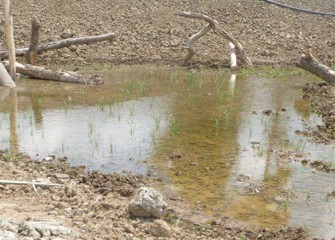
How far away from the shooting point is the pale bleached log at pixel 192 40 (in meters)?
15.0

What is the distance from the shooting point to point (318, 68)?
12.3 metres

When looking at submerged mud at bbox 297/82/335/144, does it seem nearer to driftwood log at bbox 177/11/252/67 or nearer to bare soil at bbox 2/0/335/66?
driftwood log at bbox 177/11/252/67

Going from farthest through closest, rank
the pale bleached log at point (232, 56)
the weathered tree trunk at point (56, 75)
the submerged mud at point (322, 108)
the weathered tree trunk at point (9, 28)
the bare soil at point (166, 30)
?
the bare soil at point (166, 30)
the pale bleached log at point (232, 56)
the weathered tree trunk at point (56, 75)
the weathered tree trunk at point (9, 28)
the submerged mud at point (322, 108)

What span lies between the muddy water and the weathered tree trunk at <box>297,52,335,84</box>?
22.7 inches

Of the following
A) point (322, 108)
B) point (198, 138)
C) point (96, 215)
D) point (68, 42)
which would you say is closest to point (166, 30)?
point (68, 42)

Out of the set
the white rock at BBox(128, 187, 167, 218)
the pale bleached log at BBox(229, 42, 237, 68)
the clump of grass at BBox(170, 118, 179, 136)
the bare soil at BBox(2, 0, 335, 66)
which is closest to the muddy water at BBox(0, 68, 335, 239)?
the clump of grass at BBox(170, 118, 179, 136)

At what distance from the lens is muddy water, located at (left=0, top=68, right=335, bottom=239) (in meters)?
6.33

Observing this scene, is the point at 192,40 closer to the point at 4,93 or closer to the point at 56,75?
the point at 56,75

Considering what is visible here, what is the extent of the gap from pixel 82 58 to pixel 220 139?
25.8 ft

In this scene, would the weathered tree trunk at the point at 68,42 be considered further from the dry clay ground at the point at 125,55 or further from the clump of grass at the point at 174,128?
the clump of grass at the point at 174,128

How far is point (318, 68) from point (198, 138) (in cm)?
479

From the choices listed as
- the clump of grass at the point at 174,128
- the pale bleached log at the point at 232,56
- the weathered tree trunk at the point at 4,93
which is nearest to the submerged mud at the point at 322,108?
the clump of grass at the point at 174,128

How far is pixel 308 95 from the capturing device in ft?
37.9

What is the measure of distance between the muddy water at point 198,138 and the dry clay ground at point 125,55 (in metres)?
0.46
